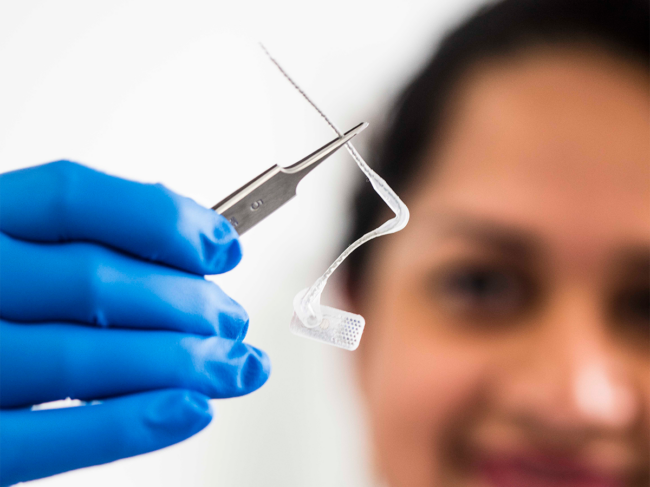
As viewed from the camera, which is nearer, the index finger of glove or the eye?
the index finger of glove

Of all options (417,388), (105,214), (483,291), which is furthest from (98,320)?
(483,291)

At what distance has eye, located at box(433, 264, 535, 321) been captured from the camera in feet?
3.09

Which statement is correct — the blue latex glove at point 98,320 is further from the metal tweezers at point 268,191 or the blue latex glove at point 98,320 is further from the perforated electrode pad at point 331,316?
the perforated electrode pad at point 331,316

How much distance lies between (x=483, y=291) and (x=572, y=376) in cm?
23

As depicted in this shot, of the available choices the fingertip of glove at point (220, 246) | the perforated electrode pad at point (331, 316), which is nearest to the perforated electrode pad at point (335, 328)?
the perforated electrode pad at point (331, 316)

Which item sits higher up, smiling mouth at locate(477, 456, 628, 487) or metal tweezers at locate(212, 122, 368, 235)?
metal tweezers at locate(212, 122, 368, 235)

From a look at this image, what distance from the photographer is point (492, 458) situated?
3.09ft

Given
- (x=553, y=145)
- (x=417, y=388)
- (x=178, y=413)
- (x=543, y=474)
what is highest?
(x=553, y=145)

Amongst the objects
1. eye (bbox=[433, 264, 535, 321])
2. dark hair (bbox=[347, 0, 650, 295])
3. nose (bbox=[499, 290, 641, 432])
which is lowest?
nose (bbox=[499, 290, 641, 432])

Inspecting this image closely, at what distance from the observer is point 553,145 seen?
89 cm

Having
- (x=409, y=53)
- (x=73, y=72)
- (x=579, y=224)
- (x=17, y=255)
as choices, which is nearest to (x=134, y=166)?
(x=73, y=72)

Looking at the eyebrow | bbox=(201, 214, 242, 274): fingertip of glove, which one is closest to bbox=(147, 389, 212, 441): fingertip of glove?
bbox=(201, 214, 242, 274): fingertip of glove

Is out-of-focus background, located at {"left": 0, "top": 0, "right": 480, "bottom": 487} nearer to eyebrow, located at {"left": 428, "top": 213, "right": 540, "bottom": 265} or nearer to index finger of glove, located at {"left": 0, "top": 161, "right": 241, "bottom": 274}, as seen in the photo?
eyebrow, located at {"left": 428, "top": 213, "right": 540, "bottom": 265}

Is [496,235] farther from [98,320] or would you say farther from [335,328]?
[98,320]
